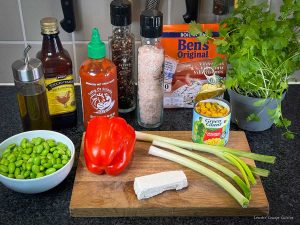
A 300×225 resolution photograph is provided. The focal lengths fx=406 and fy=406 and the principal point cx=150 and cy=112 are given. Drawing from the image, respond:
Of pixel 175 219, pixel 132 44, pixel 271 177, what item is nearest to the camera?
pixel 175 219

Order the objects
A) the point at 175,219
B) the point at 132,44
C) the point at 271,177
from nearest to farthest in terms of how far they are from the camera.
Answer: the point at 175,219 → the point at 271,177 → the point at 132,44

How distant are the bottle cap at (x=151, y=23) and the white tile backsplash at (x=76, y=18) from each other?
8.7 inches

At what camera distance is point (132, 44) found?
42.7 inches

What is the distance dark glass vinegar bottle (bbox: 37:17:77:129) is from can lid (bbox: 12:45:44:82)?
2.5 inches

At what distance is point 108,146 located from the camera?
89 cm

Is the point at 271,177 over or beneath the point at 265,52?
beneath

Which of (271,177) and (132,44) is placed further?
(132,44)

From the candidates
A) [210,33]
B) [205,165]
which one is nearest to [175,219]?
[205,165]

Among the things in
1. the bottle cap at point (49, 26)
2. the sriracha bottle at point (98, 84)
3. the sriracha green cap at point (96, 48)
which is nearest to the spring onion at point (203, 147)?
the sriracha bottle at point (98, 84)

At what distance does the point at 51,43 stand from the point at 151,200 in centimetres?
44

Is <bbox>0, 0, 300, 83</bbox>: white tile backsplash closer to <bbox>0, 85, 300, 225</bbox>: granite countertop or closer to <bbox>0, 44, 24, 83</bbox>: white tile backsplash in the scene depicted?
<bbox>0, 44, 24, 83</bbox>: white tile backsplash

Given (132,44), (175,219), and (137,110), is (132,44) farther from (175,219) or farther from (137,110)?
(175,219)

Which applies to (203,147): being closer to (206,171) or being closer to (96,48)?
(206,171)

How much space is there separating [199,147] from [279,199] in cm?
21
